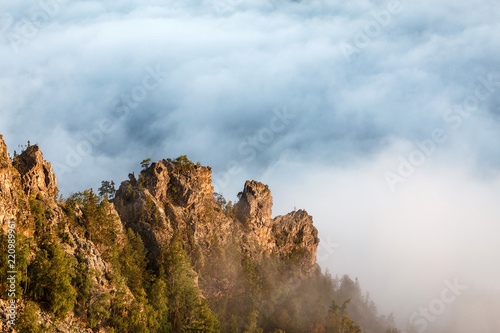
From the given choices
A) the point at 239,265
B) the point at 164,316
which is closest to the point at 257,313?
the point at 239,265

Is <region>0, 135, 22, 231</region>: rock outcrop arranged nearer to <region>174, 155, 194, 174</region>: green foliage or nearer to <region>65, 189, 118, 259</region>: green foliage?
<region>65, 189, 118, 259</region>: green foliage

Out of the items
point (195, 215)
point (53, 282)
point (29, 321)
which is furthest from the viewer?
point (195, 215)

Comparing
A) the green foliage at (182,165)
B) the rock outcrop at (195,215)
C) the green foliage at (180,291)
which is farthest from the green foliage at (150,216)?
the green foliage at (182,165)

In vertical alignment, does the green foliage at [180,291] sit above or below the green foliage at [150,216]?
below

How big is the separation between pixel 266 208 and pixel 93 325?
93.8m

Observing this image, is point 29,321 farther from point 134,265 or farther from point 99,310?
point 134,265

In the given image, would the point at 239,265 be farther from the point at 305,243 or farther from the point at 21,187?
the point at 21,187

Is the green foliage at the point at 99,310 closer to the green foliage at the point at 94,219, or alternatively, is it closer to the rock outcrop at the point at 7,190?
the green foliage at the point at 94,219

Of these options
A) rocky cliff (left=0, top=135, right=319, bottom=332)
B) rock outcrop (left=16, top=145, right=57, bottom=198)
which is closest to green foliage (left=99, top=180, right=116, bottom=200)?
rocky cliff (left=0, top=135, right=319, bottom=332)

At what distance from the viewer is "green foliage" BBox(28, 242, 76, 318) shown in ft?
277

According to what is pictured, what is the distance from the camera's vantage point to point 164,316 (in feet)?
388

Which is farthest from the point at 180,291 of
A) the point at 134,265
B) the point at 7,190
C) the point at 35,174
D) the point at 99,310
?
the point at 7,190

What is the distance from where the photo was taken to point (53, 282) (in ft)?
280

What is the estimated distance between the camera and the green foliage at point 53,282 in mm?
84375
